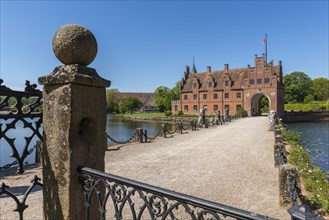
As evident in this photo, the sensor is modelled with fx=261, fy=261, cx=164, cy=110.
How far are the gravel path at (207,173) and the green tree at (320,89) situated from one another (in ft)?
289

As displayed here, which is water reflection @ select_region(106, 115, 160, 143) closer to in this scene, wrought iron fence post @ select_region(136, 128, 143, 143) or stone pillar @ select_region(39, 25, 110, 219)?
wrought iron fence post @ select_region(136, 128, 143, 143)

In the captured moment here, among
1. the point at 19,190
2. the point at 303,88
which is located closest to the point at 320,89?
the point at 303,88

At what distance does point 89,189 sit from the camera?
2.80m

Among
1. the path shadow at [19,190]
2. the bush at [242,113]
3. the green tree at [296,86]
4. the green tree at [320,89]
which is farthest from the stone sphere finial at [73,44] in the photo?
the green tree at [320,89]

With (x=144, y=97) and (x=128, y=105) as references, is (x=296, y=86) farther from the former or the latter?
(x=144, y=97)

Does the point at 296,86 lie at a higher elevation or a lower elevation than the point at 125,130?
higher

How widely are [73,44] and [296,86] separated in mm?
85665


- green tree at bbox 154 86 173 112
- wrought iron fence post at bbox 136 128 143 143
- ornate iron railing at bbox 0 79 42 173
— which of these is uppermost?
green tree at bbox 154 86 173 112

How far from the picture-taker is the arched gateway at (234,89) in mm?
48875

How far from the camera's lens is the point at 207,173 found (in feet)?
28.7

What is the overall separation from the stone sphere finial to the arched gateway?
49320 millimetres

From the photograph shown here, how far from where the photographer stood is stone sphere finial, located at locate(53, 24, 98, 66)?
9.45 feet

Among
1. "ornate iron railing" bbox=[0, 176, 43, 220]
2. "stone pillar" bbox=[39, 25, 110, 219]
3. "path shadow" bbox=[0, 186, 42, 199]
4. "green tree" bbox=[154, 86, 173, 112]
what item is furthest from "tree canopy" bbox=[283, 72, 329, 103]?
"ornate iron railing" bbox=[0, 176, 43, 220]

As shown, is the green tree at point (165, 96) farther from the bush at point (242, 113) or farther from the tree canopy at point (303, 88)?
the tree canopy at point (303, 88)
